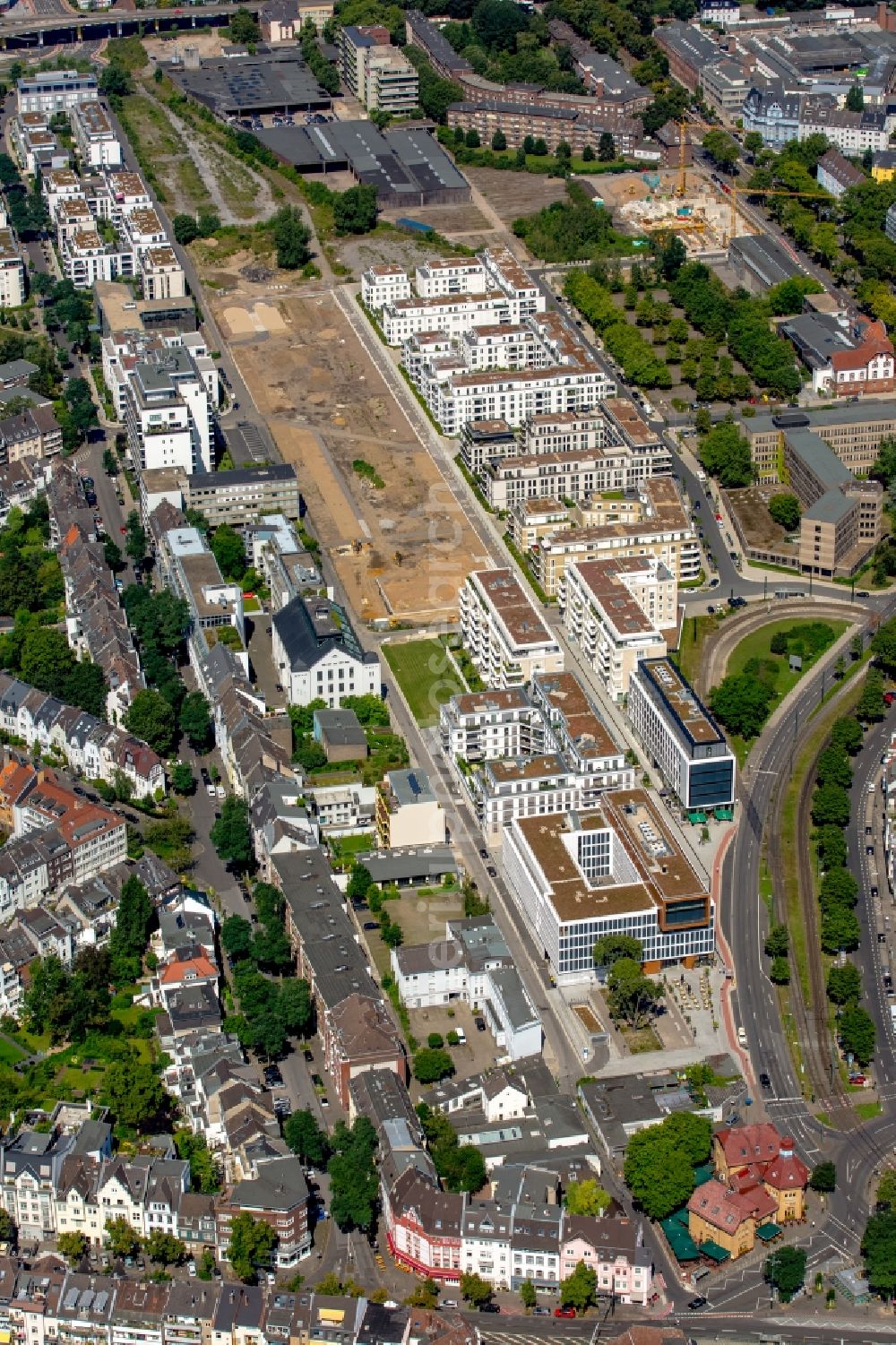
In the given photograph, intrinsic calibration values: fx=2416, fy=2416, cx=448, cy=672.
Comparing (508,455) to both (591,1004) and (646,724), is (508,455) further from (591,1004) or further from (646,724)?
(591,1004)

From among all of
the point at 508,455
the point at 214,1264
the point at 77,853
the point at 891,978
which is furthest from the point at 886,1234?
the point at 508,455

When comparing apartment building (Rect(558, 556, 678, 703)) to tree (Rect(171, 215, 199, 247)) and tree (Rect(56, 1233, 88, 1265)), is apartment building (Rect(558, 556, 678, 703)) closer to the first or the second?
tree (Rect(56, 1233, 88, 1265))

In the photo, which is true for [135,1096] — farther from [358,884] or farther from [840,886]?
[840,886]

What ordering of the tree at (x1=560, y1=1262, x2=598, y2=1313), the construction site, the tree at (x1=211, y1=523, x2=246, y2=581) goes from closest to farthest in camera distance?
1. the tree at (x1=560, y1=1262, x2=598, y2=1313)
2. the tree at (x1=211, y1=523, x2=246, y2=581)
3. the construction site

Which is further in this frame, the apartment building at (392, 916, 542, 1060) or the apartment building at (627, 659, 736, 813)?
the apartment building at (627, 659, 736, 813)

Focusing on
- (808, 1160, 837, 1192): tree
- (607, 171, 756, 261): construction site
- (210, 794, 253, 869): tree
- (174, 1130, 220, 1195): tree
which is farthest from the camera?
(607, 171, 756, 261): construction site

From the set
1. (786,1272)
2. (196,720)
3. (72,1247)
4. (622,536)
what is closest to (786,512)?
(622,536)

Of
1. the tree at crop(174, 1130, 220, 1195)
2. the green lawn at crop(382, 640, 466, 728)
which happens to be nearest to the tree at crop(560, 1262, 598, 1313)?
the tree at crop(174, 1130, 220, 1195)

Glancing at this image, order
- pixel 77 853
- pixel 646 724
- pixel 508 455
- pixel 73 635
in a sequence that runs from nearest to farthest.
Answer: pixel 77 853
pixel 646 724
pixel 73 635
pixel 508 455
